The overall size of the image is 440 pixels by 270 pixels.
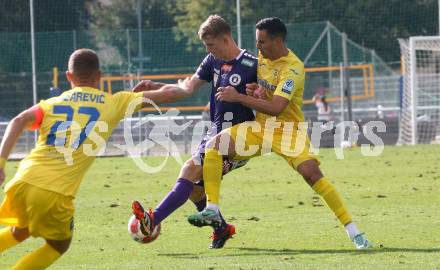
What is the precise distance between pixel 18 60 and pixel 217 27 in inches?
840

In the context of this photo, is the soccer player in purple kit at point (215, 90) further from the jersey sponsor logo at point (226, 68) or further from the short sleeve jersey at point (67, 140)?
the short sleeve jersey at point (67, 140)

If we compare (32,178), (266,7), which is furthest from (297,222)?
(266,7)

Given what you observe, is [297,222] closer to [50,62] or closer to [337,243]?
[337,243]

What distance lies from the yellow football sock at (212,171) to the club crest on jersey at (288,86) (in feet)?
2.65

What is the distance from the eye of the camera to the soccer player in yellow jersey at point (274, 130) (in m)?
8.79

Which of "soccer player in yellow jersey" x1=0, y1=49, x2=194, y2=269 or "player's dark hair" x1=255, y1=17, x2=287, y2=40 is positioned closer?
"soccer player in yellow jersey" x1=0, y1=49, x2=194, y2=269

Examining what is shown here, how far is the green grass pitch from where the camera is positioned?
314 inches

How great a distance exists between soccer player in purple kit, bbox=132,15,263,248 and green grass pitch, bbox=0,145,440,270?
1.31ft

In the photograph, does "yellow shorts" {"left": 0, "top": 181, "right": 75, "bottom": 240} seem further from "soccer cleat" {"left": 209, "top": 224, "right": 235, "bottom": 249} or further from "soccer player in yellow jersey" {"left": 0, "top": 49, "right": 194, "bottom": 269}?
"soccer cleat" {"left": 209, "top": 224, "right": 235, "bottom": 249}

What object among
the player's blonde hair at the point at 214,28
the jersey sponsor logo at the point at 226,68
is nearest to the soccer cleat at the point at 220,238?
the jersey sponsor logo at the point at 226,68

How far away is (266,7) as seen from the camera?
32.5 metres

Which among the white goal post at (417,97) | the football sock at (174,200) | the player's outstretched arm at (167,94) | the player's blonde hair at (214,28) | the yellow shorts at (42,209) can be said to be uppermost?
the player's blonde hair at (214,28)

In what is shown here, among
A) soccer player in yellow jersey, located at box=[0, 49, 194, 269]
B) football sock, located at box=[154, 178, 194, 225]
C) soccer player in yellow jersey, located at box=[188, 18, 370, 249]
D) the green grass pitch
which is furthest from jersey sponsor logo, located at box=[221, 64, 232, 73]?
soccer player in yellow jersey, located at box=[0, 49, 194, 269]

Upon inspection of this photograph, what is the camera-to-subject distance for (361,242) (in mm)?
8539
